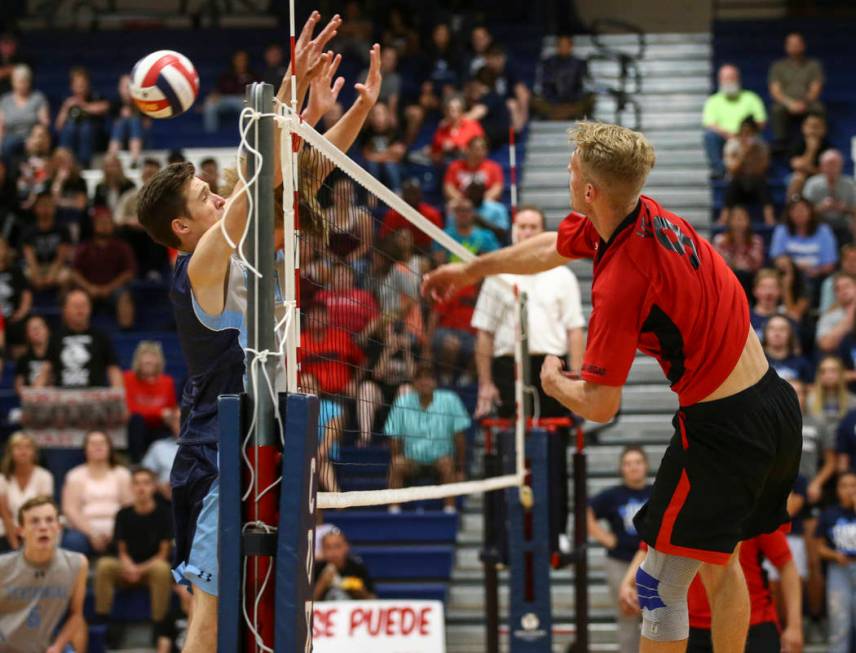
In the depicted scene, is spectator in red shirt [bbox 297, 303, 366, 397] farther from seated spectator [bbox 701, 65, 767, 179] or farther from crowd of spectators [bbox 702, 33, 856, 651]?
seated spectator [bbox 701, 65, 767, 179]

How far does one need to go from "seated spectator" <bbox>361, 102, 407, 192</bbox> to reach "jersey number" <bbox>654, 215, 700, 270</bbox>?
10.0 m

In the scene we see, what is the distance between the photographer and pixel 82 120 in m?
17.0

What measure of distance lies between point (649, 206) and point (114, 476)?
25.3 feet

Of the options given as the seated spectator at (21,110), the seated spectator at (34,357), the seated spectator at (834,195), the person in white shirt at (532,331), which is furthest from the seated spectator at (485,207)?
the seated spectator at (21,110)

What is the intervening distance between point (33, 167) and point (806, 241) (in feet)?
28.9

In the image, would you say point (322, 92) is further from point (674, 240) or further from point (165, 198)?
point (674, 240)

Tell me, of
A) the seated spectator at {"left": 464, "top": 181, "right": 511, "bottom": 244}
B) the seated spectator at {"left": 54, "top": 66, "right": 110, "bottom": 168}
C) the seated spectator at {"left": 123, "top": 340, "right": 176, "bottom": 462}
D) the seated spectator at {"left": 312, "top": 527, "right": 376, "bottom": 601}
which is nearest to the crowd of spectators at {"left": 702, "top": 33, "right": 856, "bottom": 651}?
the seated spectator at {"left": 464, "top": 181, "right": 511, "bottom": 244}

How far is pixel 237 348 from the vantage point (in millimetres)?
5039

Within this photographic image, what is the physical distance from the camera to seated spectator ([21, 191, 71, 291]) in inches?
582

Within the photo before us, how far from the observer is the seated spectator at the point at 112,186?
15344mm

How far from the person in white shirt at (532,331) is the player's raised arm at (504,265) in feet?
10.3

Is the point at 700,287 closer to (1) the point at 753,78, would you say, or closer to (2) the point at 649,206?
(2) the point at 649,206

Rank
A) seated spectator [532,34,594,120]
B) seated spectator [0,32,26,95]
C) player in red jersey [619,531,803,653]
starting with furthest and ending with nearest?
1. seated spectator [0,32,26,95]
2. seated spectator [532,34,594,120]
3. player in red jersey [619,531,803,653]

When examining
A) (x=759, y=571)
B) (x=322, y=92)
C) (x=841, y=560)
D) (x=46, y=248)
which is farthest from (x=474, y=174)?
(x=322, y=92)
